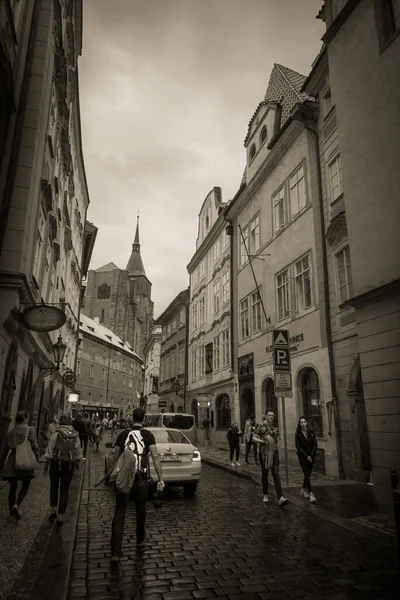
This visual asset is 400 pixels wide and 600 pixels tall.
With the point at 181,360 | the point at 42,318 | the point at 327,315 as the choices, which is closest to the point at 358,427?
the point at 327,315

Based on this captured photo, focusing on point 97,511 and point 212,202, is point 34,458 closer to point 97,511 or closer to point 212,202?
point 97,511

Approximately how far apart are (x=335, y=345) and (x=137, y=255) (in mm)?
100915

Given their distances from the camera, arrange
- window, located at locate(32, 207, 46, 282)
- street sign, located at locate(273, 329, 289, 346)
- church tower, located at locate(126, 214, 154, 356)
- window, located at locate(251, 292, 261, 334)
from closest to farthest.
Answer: street sign, located at locate(273, 329, 289, 346) < window, located at locate(32, 207, 46, 282) < window, located at locate(251, 292, 261, 334) < church tower, located at locate(126, 214, 154, 356)

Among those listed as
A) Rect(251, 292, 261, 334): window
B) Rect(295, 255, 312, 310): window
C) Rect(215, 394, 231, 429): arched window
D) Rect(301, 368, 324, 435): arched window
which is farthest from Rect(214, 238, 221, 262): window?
Rect(301, 368, 324, 435): arched window

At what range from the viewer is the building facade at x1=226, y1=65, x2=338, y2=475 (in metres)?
15.8

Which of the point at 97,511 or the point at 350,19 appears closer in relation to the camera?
the point at 97,511

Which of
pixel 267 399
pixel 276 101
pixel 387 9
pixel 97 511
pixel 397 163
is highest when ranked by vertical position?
pixel 276 101

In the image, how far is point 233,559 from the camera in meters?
5.48

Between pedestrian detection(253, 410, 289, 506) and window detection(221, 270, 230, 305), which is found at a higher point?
window detection(221, 270, 230, 305)

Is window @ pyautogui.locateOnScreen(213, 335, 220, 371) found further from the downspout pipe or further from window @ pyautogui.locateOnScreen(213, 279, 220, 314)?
the downspout pipe

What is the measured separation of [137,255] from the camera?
369 ft

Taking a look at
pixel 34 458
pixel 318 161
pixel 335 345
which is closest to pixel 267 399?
pixel 335 345

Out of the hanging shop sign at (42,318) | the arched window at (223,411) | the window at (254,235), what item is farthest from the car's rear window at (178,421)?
the hanging shop sign at (42,318)

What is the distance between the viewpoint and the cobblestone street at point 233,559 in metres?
4.44
